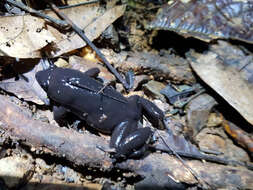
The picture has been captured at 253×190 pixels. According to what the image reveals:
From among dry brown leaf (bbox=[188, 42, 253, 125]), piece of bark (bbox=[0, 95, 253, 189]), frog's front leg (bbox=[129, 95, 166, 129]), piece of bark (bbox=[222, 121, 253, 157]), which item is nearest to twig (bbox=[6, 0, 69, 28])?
piece of bark (bbox=[0, 95, 253, 189])

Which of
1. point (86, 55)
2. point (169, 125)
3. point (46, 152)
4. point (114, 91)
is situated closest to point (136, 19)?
point (86, 55)

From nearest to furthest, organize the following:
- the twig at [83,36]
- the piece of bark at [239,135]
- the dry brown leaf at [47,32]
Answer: the dry brown leaf at [47,32]
the twig at [83,36]
the piece of bark at [239,135]

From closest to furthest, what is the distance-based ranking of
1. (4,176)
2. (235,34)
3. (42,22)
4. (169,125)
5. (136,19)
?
(4,176) < (42,22) < (169,125) < (235,34) < (136,19)

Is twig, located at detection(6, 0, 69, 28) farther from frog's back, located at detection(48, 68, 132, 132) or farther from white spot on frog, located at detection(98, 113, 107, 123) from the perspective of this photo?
white spot on frog, located at detection(98, 113, 107, 123)

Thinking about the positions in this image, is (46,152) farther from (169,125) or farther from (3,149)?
(169,125)

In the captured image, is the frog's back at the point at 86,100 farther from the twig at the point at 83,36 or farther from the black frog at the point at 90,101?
the twig at the point at 83,36

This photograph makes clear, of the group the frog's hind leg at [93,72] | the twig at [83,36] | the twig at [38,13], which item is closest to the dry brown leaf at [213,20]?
the twig at [83,36]
